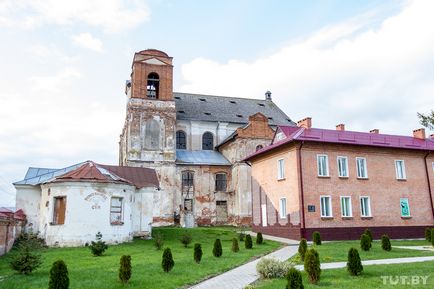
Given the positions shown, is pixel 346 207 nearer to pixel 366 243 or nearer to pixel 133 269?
pixel 366 243

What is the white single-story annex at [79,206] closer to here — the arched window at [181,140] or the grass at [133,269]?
the grass at [133,269]

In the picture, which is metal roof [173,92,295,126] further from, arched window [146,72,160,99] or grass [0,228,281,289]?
grass [0,228,281,289]

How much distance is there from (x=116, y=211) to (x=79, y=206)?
2.34 meters

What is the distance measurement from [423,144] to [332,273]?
2365 centimetres

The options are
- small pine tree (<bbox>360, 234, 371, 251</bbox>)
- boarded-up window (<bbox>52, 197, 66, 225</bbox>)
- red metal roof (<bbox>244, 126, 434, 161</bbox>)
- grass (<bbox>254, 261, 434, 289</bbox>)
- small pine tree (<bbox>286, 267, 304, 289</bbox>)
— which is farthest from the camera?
A: red metal roof (<bbox>244, 126, 434, 161</bbox>)

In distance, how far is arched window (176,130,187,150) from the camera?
4719 centimetres

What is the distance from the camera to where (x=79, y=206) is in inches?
920

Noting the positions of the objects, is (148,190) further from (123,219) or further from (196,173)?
(196,173)

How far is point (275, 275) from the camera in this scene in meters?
12.4

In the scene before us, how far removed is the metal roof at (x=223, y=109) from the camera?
160ft

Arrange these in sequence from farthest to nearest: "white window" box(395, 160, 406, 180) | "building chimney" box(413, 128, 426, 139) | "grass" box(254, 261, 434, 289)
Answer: "building chimney" box(413, 128, 426, 139), "white window" box(395, 160, 406, 180), "grass" box(254, 261, 434, 289)

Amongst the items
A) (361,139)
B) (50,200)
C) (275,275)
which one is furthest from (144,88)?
(275,275)

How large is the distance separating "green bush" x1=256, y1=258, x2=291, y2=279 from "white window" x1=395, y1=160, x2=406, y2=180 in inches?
799

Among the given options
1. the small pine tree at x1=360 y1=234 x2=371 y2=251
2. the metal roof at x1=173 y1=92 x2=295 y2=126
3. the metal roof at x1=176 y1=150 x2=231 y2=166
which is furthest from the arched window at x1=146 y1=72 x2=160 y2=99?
the small pine tree at x1=360 y1=234 x2=371 y2=251
